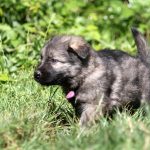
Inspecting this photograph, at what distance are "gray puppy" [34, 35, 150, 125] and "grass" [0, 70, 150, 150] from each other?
0.22 m

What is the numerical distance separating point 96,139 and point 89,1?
621cm

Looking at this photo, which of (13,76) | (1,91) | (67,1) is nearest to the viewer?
(1,91)

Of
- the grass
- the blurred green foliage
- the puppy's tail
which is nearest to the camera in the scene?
the grass

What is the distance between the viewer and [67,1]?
1037cm

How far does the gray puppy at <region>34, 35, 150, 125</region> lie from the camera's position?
5992mm

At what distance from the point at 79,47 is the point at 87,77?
319mm

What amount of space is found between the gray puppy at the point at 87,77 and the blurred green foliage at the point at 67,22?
205cm

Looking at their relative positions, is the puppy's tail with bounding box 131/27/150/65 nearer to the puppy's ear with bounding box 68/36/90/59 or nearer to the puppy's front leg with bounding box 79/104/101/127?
the puppy's ear with bounding box 68/36/90/59

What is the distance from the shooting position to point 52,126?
596 centimetres

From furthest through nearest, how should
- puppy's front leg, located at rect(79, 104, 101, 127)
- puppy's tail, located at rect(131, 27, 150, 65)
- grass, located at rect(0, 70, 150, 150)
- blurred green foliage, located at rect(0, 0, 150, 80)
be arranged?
blurred green foliage, located at rect(0, 0, 150, 80), puppy's tail, located at rect(131, 27, 150, 65), puppy's front leg, located at rect(79, 104, 101, 127), grass, located at rect(0, 70, 150, 150)

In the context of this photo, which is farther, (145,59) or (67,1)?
(67,1)

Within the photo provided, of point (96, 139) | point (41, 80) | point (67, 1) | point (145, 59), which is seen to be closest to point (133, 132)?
point (96, 139)

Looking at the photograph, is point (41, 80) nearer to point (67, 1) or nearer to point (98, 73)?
point (98, 73)

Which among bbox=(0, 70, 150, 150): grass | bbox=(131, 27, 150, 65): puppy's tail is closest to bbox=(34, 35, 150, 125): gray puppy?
bbox=(0, 70, 150, 150): grass
